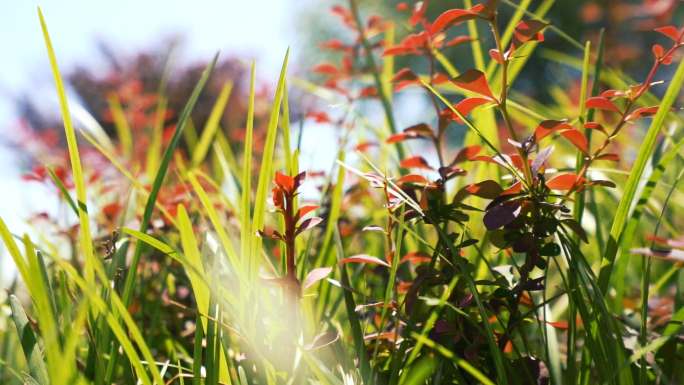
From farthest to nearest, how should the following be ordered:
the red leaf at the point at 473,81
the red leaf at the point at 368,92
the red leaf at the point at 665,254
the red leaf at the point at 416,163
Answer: the red leaf at the point at 368,92 → the red leaf at the point at 416,163 → the red leaf at the point at 473,81 → the red leaf at the point at 665,254

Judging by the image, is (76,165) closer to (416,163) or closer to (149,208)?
(149,208)

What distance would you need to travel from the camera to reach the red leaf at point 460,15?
17.6 inches

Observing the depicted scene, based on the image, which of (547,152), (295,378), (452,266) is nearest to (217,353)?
(295,378)

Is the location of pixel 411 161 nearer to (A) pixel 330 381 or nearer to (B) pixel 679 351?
(A) pixel 330 381

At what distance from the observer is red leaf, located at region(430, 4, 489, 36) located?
45 centimetres

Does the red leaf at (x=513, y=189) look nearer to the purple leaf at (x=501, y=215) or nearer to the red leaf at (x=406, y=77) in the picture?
the purple leaf at (x=501, y=215)

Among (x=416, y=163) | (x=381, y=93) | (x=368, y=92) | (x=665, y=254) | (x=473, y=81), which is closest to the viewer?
(x=665, y=254)

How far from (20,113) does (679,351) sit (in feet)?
25.5

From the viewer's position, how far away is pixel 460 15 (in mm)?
460

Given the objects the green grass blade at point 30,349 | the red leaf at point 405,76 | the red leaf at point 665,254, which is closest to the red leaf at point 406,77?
the red leaf at point 405,76

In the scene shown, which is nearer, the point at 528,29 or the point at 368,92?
the point at 528,29

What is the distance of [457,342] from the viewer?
1.59 ft

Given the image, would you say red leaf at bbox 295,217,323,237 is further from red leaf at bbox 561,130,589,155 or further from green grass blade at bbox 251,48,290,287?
red leaf at bbox 561,130,589,155

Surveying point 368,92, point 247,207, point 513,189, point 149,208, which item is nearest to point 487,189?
point 513,189
